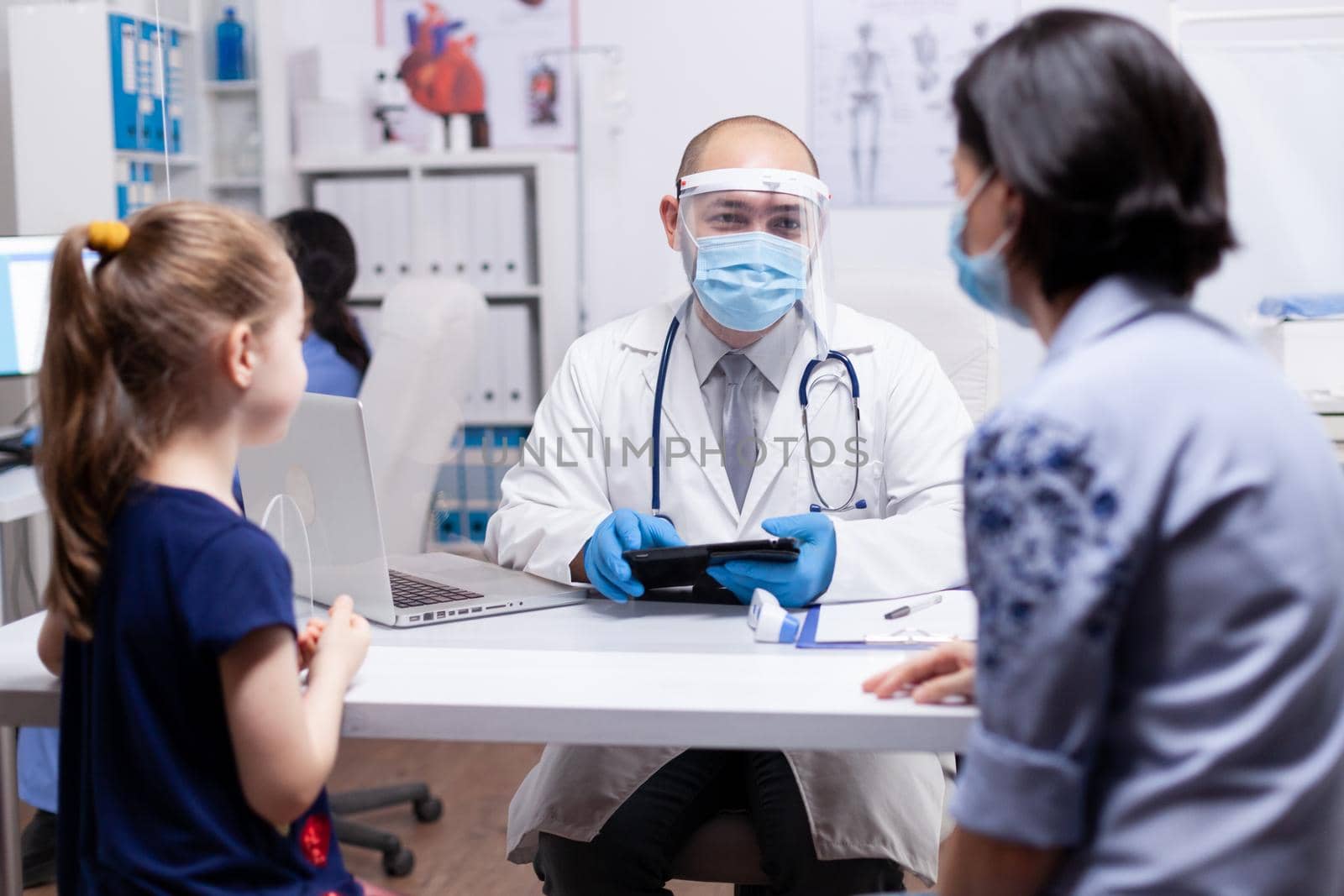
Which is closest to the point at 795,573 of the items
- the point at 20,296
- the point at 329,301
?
the point at 329,301

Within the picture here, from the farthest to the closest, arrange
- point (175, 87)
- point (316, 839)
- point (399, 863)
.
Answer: point (175, 87) < point (399, 863) < point (316, 839)

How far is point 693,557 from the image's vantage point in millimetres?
1299

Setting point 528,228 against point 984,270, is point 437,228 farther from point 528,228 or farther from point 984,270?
point 984,270

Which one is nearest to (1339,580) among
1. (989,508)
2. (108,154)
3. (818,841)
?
(989,508)

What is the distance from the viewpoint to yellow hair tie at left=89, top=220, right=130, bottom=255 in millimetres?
906

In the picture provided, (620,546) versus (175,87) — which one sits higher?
(175,87)

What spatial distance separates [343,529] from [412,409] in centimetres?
112

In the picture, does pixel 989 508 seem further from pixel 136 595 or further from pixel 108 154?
pixel 108 154

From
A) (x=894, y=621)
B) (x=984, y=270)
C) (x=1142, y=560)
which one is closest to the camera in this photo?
(x=1142, y=560)

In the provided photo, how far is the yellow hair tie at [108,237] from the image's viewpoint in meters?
0.91

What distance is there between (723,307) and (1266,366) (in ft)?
3.10

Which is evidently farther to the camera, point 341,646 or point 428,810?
point 428,810

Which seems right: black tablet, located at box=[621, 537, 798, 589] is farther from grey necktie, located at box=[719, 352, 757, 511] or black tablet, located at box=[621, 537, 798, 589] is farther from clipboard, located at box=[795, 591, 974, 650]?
grey necktie, located at box=[719, 352, 757, 511]

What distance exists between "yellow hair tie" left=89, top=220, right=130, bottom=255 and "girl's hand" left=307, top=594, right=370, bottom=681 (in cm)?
35
